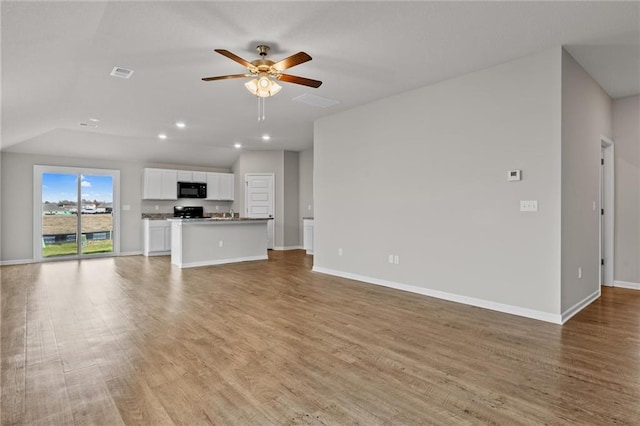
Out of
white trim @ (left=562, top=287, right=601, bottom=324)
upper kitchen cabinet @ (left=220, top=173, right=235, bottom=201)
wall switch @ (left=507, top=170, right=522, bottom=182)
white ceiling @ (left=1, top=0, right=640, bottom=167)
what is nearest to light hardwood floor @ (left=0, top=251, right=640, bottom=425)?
white trim @ (left=562, top=287, right=601, bottom=324)

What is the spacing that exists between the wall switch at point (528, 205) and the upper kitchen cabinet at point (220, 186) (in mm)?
8279

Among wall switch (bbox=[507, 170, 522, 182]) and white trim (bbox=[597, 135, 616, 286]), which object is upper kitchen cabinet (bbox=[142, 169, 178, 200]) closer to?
wall switch (bbox=[507, 170, 522, 182])

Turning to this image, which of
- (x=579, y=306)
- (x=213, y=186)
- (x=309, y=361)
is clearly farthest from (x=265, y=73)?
(x=213, y=186)

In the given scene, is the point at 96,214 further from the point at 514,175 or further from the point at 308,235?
the point at 514,175

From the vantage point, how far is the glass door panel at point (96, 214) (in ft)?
27.8

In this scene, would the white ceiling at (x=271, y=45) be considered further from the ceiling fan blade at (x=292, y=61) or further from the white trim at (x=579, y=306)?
the white trim at (x=579, y=306)

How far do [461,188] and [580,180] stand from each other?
127 cm

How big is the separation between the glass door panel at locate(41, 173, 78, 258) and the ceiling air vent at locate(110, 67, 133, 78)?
5547 millimetres

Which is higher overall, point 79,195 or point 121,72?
point 121,72

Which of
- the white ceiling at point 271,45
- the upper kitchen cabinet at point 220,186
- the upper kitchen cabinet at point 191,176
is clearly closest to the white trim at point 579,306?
the white ceiling at point 271,45

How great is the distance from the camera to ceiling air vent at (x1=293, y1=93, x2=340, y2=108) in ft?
16.6

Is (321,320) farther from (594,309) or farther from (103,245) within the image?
(103,245)

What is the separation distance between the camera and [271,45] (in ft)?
11.2

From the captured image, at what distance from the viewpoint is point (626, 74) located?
420cm
